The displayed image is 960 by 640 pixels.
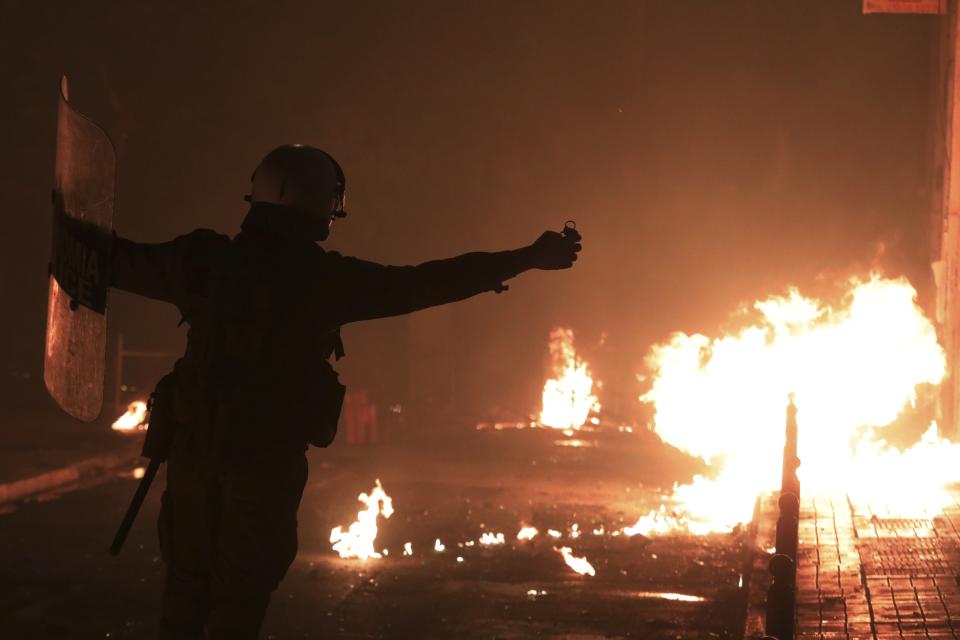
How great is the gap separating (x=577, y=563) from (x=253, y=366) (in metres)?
6.37

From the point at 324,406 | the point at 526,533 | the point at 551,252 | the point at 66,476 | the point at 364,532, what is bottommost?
the point at 364,532

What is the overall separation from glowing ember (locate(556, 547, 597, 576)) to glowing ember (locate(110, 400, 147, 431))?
34.4ft

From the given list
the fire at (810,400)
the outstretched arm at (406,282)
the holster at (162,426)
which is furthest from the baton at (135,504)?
the fire at (810,400)

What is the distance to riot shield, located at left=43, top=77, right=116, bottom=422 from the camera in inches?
150

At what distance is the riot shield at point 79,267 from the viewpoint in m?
3.81

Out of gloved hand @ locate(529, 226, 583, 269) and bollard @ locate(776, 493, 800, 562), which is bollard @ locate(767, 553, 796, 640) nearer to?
bollard @ locate(776, 493, 800, 562)

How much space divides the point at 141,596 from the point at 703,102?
18884mm

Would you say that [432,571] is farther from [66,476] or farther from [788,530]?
[66,476]

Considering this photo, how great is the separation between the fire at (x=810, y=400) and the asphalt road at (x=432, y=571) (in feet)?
3.74

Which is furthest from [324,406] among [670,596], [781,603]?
[670,596]

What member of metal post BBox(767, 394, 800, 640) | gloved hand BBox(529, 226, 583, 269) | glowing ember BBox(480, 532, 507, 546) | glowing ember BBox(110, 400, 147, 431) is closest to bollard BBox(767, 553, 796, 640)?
metal post BBox(767, 394, 800, 640)

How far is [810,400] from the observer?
14.4 metres

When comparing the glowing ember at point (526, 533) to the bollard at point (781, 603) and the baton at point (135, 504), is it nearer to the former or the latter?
the bollard at point (781, 603)

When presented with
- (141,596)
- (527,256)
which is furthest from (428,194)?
(527,256)
